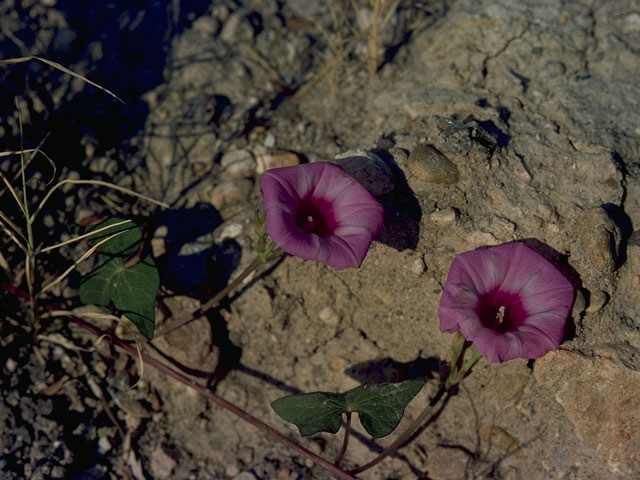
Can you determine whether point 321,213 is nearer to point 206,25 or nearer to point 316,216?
point 316,216

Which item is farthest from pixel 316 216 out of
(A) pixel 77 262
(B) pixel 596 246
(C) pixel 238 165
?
(B) pixel 596 246

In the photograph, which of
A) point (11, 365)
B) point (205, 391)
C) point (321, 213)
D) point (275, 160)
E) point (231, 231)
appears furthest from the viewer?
point (275, 160)

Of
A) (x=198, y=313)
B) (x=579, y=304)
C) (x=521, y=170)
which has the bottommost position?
(x=198, y=313)

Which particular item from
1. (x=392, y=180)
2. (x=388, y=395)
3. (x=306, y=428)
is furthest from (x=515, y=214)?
(x=306, y=428)

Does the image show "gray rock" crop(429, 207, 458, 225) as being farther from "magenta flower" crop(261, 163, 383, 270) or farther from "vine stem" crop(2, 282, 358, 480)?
"vine stem" crop(2, 282, 358, 480)

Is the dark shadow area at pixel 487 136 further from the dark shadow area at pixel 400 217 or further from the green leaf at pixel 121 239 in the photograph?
the green leaf at pixel 121 239

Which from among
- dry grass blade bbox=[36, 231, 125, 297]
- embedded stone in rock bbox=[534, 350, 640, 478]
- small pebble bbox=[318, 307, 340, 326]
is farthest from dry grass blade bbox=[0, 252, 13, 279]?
embedded stone in rock bbox=[534, 350, 640, 478]

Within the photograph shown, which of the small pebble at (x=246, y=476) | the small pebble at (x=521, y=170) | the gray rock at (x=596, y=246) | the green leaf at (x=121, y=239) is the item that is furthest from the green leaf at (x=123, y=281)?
the gray rock at (x=596, y=246)

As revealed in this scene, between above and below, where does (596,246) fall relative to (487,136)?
below
